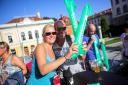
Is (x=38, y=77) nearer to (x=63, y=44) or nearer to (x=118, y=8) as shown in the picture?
(x=63, y=44)

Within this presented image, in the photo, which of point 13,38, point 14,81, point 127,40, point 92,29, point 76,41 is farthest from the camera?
point 13,38

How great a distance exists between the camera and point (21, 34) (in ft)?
110

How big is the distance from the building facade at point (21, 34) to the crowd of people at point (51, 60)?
2889cm

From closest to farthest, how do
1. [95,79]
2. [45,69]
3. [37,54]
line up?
[45,69], [37,54], [95,79]

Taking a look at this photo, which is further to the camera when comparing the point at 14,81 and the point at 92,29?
the point at 92,29

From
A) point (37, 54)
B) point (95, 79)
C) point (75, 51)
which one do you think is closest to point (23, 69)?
point (95, 79)

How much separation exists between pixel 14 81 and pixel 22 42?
30.6 metres

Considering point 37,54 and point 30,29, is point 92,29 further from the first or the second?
point 30,29

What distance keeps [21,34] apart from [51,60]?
105 ft

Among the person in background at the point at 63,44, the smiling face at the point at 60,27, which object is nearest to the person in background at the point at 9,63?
the person in background at the point at 63,44

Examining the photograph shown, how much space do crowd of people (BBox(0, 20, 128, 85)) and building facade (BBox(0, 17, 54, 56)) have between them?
2889 centimetres

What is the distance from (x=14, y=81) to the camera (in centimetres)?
272

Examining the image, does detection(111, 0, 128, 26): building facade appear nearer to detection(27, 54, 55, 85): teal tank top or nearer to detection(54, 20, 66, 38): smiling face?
detection(54, 20, 66, 38): smiling face

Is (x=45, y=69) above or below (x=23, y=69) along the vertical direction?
above
